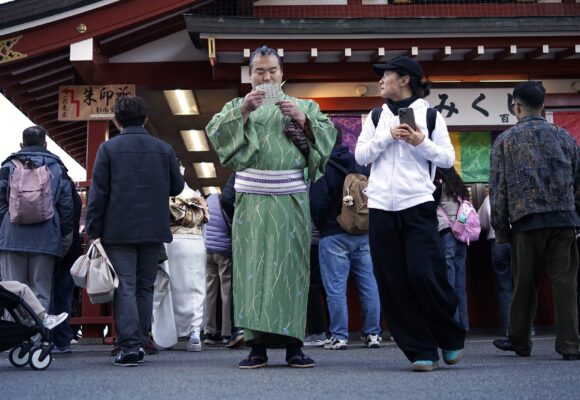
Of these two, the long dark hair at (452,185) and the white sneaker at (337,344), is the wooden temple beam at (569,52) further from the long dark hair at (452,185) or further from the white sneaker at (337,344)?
the white sneaker at (337,344)

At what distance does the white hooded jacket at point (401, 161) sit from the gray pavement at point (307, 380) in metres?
1.00

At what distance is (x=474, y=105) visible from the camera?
34.6 feet

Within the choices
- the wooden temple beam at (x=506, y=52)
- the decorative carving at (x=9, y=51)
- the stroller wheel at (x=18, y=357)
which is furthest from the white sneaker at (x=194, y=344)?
the wooden temple beam at (x=506, y=52)

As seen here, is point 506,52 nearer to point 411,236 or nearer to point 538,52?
point 538,52

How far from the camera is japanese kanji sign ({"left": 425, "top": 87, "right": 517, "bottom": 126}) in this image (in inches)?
414

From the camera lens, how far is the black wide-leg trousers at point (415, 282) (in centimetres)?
486

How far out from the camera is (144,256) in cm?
602

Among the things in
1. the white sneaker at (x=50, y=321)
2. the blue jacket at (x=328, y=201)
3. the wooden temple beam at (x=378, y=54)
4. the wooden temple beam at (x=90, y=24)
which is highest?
the wooden temple beam at (x=90, y=24)

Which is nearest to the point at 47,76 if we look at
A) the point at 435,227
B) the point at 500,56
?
the point at 500,56

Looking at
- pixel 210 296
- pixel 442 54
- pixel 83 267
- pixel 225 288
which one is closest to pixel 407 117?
pixel 83 267

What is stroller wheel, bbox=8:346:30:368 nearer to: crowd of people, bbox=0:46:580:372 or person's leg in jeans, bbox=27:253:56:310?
crowd of people, bbox=0:46:580:372

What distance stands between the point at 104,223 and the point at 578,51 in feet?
21.2

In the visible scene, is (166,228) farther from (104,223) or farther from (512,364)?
(512,364)

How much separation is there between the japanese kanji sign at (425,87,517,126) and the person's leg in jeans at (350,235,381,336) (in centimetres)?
328
